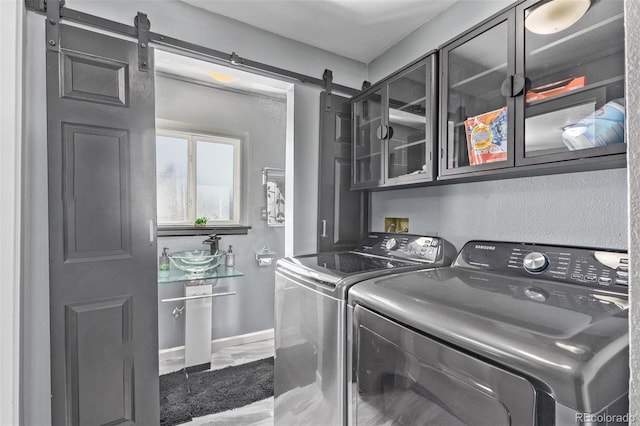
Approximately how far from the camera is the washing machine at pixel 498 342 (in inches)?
25.3

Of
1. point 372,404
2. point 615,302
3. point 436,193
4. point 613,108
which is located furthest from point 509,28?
point 372,404

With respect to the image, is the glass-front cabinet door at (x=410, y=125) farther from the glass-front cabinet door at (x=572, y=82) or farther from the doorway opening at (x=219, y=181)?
the doorway opening at (x=219, y=181)

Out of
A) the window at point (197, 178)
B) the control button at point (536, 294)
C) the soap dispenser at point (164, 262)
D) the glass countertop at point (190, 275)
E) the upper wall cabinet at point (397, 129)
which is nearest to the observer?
the control button at point (536, 294)

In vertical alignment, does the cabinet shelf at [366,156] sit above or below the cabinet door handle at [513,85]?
below

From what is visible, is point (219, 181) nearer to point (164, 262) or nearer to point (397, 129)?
point (164, 262)

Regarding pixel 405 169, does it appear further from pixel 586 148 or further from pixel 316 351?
pixel 316 351

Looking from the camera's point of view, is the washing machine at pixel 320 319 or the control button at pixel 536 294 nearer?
the control button at pixel 536 294

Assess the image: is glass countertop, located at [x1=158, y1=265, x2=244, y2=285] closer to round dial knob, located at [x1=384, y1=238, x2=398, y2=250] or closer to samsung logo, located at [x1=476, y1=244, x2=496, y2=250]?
round dial knob, located at [x1=384, y1=238, x2=398, y2=250]

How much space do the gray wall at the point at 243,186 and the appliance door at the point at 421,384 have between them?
2.06 meters

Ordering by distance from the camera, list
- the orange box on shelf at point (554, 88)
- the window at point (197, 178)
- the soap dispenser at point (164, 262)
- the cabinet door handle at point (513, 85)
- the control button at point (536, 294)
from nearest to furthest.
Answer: the control button at point (536, 294)
the orange box on shelf at point (554, 88)
the cabinet door handle at point (513, 85)
the soap dispenser at point (164, 262)
the window at point (197, 178)

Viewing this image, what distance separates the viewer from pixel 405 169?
6.00 ft

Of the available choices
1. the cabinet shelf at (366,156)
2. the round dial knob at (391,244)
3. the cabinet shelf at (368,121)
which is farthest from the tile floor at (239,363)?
the cabinet shelf at (368,121)

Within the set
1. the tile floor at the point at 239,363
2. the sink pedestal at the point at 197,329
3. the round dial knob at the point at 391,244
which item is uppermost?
the round dial knob at the point at 391,244

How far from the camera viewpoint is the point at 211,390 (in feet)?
7.43
